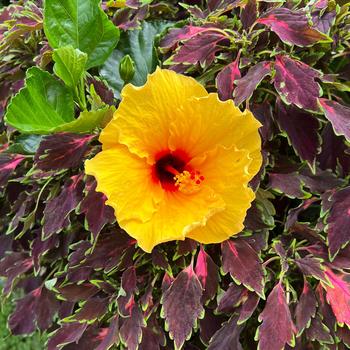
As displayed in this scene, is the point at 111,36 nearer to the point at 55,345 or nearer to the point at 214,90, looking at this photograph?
the point at 214,90

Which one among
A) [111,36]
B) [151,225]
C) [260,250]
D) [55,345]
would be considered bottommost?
[55,345]

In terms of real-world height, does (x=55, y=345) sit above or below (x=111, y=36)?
below

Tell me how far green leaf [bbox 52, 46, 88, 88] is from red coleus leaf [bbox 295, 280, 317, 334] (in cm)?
49

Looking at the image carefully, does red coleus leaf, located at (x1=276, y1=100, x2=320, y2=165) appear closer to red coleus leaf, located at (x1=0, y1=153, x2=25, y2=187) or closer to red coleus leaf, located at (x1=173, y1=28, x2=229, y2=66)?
red coleus leaf, located at (x1=173, y1=28, x2=229, y2=66)

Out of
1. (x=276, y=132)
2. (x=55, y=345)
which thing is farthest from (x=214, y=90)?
(x=55, y=345)

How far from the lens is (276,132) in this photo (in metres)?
0.92

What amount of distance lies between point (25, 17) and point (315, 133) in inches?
22.8

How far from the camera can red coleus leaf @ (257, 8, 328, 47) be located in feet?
2.77

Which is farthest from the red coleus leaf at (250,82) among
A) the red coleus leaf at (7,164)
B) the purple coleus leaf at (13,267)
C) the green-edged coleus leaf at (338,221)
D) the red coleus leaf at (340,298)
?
the purple coleus leaf at (13,267)

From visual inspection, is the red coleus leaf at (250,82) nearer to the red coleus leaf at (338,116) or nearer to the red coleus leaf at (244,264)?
the red coleus leaf at (338,116)

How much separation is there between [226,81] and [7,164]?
0.44 metres

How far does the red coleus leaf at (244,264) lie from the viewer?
0.84m

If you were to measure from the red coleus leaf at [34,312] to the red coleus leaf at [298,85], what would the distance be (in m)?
0.61

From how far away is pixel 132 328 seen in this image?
0.87 meters
